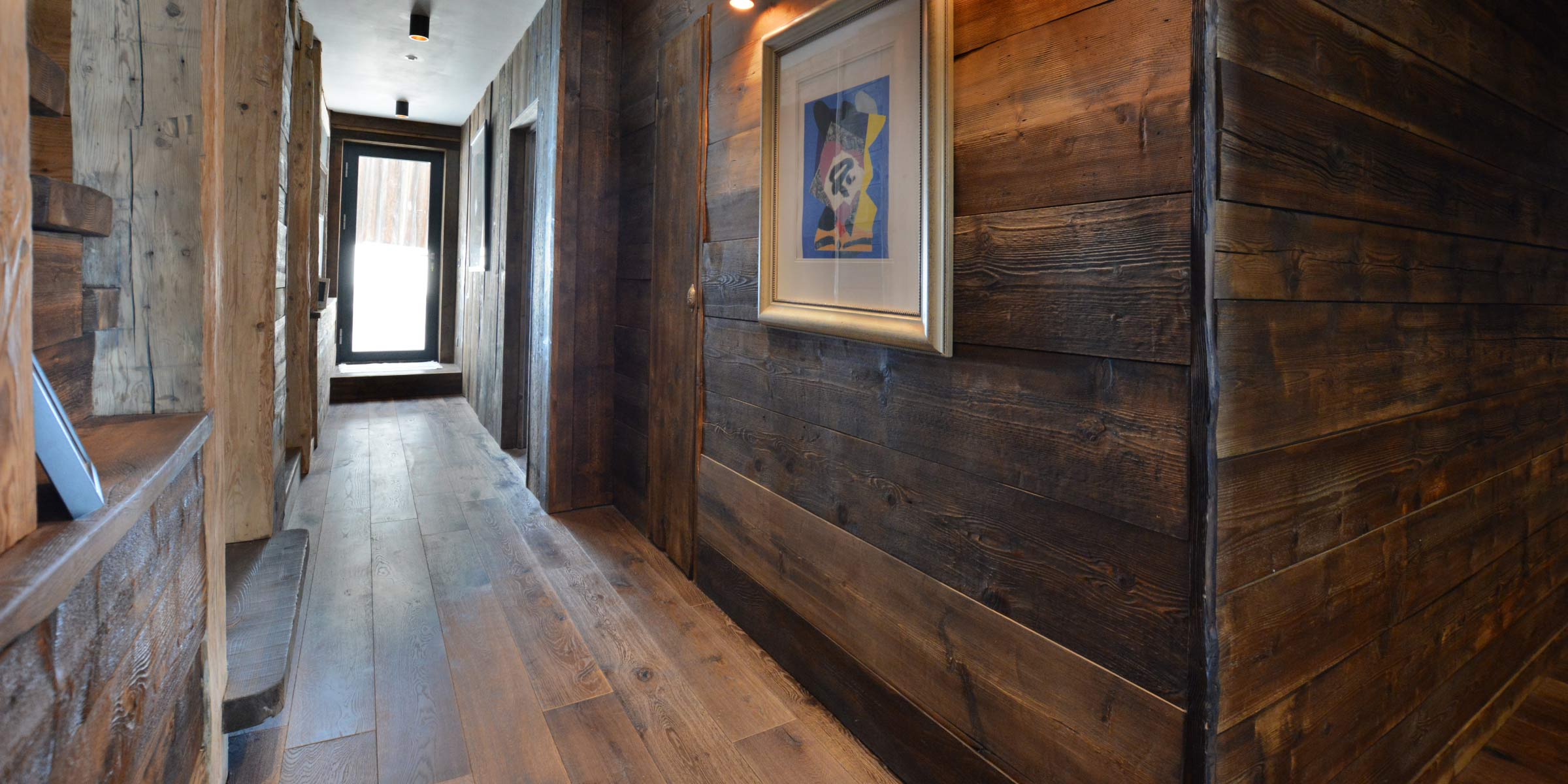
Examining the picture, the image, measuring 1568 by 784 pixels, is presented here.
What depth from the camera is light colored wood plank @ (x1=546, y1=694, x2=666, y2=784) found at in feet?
5.31

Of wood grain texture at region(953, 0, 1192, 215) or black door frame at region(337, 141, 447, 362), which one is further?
black door frame at region(337, 141, 447, 362)

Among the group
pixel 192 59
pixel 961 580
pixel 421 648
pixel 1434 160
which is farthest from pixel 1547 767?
pixel 192 59

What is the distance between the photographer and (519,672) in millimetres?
2023

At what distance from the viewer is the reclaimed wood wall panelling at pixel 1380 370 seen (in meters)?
1.06

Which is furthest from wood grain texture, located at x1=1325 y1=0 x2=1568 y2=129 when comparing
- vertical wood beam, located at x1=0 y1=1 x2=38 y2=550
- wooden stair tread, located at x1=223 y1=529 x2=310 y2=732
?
wooden stair tread, located at x1=223 y1=529 x2=310 y2=732

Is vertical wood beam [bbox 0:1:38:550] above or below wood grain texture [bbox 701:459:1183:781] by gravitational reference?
above

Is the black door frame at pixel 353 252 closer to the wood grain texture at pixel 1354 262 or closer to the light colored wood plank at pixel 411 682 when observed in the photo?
the light colored wood plank at pixel 411 682

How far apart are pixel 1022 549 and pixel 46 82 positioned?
1.51 metres

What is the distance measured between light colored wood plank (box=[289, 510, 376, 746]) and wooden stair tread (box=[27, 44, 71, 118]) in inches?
53.8

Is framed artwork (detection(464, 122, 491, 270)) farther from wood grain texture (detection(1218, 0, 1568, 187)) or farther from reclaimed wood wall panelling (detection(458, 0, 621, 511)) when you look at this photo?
wood grain texture (detection(1218, 0, 1568, 187))

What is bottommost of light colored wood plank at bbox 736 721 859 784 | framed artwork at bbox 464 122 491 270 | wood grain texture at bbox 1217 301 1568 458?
light colored wood plank at bbox 736 721 859 784

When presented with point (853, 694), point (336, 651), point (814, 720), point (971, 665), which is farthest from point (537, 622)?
point (971, 665)

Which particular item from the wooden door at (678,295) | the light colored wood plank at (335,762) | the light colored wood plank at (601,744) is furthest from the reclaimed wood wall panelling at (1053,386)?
the light colored wood plank at (335,762)

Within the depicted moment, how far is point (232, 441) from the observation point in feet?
8.39
